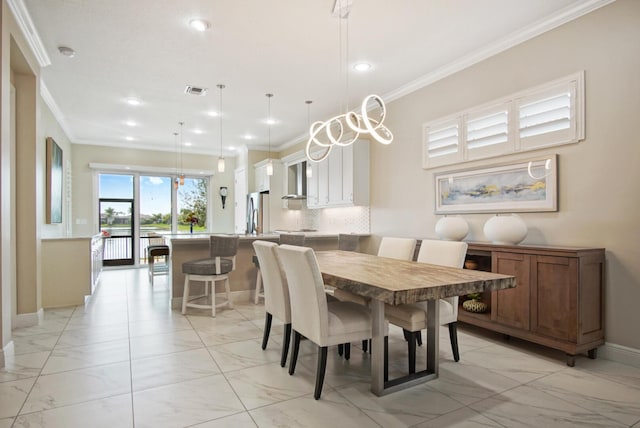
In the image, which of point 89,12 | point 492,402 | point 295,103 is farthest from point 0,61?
point 492,402

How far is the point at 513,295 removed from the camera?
9.86 ft

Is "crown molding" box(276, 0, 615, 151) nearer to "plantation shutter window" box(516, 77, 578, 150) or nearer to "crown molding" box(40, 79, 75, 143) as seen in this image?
"plantation shutter window" box(516, 77, 578, 150)

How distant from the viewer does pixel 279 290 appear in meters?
2.66

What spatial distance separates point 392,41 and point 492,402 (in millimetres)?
3092

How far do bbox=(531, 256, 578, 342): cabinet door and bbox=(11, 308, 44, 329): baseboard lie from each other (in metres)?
4.62

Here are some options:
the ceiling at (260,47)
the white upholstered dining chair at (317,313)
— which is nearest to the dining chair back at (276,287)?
the white upholstered dining chair at (317,313)

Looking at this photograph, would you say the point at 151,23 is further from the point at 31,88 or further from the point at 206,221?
the point at 206,221

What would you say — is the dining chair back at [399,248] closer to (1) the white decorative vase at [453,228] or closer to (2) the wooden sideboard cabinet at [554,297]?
(1) the white decorative vase at [453,228]

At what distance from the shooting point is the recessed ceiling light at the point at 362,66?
3906 millimetres

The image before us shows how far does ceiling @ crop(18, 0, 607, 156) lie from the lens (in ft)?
9.51

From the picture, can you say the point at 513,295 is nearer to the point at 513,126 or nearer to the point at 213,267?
the point at 513,126

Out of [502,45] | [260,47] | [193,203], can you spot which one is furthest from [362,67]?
[193,203]

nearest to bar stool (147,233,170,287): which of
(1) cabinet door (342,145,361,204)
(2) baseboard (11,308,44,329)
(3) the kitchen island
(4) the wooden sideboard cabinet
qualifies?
(3) the kitchen island

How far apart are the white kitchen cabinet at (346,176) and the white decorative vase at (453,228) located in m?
1.69
